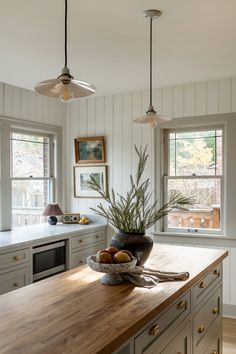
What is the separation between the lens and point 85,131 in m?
4.86

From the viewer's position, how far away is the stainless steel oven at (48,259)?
3611 millimetres

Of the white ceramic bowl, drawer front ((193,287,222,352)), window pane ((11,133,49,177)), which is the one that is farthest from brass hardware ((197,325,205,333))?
window pane ((11,133,49,177))

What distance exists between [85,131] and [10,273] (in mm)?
2209

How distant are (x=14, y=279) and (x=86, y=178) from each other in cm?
183

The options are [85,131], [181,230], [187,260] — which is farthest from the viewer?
[85,131]

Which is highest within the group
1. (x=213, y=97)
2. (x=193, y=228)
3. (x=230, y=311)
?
(x=213, y=97)

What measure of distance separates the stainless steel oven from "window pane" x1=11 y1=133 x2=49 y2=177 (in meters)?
1.05

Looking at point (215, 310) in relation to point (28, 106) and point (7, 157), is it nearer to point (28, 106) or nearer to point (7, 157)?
point (7, 157)

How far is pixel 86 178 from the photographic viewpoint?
483 cm

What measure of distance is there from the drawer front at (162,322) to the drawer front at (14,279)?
1.80m

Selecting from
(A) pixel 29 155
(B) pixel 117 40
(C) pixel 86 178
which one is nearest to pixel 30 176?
(A) pixel 29 155

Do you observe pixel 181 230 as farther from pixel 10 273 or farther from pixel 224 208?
pixel 10 273

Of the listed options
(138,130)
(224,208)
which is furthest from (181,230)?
(138,130)

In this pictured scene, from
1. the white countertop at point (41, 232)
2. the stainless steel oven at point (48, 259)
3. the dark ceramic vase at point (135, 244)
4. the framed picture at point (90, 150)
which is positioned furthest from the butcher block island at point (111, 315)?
the framed picture at point (90, 150)
